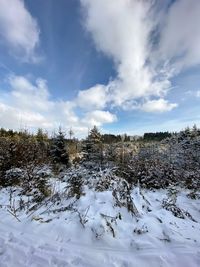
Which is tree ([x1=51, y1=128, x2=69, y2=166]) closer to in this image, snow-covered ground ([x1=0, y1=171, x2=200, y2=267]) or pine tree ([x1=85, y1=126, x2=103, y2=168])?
pine tree ([x1=85, y1=126, x2=103, y2=168])

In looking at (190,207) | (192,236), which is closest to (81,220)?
(192,236)

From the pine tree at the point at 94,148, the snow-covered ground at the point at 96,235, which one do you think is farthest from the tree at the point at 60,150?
the snow-covered ground at the point at 96,235

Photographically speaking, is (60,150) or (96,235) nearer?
(96,235)

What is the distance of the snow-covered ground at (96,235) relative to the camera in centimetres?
284

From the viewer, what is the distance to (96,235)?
11.3ft

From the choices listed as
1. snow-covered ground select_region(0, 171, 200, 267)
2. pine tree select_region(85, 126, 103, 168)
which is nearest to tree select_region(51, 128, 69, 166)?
pine tree select_region(85, 126, 103, 168)

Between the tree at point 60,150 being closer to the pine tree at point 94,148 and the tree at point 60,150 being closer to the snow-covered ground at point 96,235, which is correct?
the pine tree at point 94,148

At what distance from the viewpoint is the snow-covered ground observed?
9.30 ft

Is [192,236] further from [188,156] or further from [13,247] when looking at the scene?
[188,156]

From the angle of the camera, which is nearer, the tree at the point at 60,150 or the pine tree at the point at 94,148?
the pine tree at the point at 94,148

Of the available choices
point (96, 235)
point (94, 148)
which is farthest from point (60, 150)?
point (96, 235)

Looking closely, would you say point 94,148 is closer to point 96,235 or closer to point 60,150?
point 60,150

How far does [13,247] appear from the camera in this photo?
3.19 metres

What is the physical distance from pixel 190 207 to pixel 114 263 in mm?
4010
